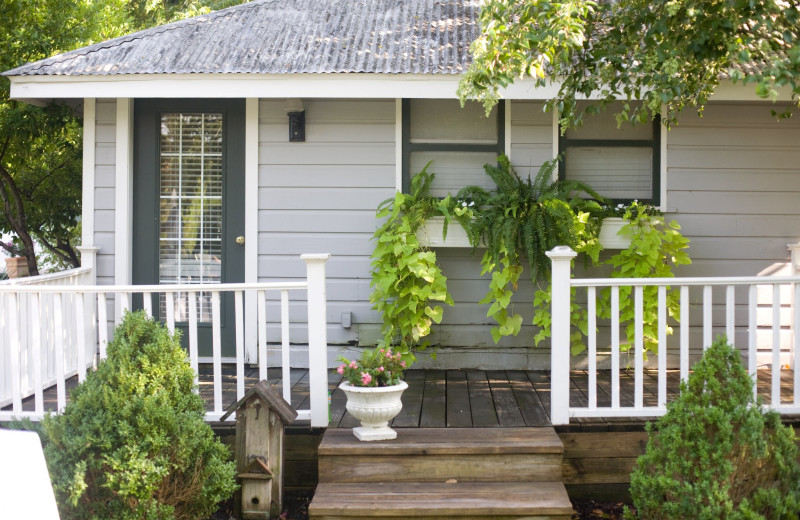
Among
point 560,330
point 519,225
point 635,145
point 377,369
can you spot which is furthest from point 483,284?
point 377,369

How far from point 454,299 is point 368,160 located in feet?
4.14

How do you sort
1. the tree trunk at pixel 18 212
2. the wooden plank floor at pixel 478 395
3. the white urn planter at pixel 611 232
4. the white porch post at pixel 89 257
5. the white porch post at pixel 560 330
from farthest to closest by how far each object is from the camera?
the tree trunk at pixel 18 212, the white porch post at pixel 89 257, the white urn planter at pixel 611 232, the wooden plank floor at pixel 478 395, the white porch post at pixel 560 330

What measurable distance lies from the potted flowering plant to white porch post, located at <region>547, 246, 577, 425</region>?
2.89 feet

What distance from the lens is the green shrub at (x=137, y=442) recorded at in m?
3.52

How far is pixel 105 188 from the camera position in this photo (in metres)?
6.00

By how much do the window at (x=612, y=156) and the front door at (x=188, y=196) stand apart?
2.60m

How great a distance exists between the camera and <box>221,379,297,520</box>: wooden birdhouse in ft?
13.3

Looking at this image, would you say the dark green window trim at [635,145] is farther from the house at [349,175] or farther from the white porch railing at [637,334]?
the white porch railing at [637,334]

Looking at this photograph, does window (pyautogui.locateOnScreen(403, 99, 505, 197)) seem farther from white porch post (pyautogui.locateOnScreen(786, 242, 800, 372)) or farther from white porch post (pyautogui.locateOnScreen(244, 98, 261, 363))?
white porch post (pyautogui.locateOnScreen(786, 242, 800, 372))

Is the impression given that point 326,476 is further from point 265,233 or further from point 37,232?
point 37,232

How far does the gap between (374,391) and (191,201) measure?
2811 mm

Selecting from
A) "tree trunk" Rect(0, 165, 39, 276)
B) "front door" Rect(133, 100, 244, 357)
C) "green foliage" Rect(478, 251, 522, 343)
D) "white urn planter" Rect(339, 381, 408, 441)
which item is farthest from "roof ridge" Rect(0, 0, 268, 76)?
"white urn planter" Rect(339, 381, 408, 441)

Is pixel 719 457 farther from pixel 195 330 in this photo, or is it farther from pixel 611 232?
pixel 195 330

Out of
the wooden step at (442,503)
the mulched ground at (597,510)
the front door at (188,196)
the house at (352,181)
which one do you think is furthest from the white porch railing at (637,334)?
the front door at (188,196)
